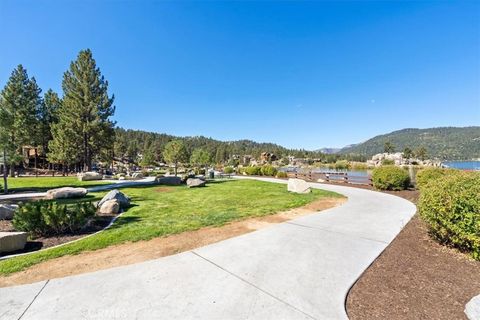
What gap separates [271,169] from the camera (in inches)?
1156

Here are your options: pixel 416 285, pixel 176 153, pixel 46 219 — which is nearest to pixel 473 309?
pixel 416 285

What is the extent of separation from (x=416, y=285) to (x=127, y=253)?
511 centimetres

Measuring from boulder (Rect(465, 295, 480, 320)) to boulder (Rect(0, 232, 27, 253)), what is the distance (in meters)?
7.94

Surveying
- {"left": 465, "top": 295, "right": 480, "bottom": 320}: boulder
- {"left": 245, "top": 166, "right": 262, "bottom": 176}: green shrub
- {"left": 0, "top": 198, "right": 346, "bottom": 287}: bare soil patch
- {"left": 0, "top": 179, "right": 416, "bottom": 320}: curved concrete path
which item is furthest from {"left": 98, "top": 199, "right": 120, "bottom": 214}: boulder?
{"left": 245, "top": 166, "right": 262, "bottom": 176}: green shrub

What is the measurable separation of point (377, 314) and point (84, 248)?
5563mm

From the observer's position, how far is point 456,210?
4.61 metres

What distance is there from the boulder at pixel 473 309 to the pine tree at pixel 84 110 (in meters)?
35.2

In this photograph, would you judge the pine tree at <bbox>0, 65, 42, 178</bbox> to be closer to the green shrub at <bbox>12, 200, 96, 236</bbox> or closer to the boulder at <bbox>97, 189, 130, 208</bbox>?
the boulder at <bbox>97, 189, 130, 208</bbox>

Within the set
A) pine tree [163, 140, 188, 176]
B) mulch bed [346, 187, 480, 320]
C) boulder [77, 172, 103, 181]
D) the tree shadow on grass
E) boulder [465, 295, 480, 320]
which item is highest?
pine tree [163, 140, 188, 176]

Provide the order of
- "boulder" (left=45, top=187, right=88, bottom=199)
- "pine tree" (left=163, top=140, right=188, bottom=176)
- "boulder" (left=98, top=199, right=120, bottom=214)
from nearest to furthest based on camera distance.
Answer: "boulder" (left=98, top=199, right=120, bottom=214), "boulder" (left=45, top=187, right=88, bottom=199), "pine tree" (left=163, top=140, right=188, bottom=176)

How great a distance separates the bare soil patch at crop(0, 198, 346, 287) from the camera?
4035mm

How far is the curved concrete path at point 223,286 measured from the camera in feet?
9.70

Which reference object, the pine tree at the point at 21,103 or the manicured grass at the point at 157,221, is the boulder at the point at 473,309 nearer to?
the manicured grass at the point at 157,221

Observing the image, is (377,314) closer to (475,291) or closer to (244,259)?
(475,291)
